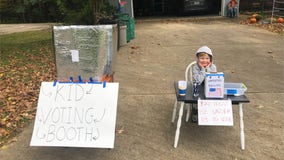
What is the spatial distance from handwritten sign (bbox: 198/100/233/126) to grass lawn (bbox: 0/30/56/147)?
2299mm

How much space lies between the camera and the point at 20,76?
683cm

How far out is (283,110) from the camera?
15.5ft

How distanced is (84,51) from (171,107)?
67.3 inches

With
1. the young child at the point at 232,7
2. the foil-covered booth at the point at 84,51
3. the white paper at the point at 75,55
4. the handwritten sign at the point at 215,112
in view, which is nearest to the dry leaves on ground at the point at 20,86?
the foil-covered booth at the point at 84,51

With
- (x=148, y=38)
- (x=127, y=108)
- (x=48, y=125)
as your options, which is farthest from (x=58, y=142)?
(x=148, y=38)

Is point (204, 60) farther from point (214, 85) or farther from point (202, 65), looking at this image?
point (214, 85)

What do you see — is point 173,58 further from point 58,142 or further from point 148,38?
point 58,142

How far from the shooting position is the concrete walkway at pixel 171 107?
3.68 meters

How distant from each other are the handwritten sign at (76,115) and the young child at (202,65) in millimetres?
1099

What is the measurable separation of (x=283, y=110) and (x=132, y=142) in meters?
2.26

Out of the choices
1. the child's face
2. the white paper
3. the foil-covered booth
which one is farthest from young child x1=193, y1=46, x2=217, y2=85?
the white paper

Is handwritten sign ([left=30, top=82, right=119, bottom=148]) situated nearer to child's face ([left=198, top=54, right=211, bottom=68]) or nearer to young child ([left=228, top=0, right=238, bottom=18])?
child's face ([left=198, top=54, right=211, bottom=68])

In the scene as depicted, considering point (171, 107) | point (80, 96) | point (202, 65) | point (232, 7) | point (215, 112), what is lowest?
point (171, 107)

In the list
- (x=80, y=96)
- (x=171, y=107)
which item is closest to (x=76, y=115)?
(x=80, y=96)
